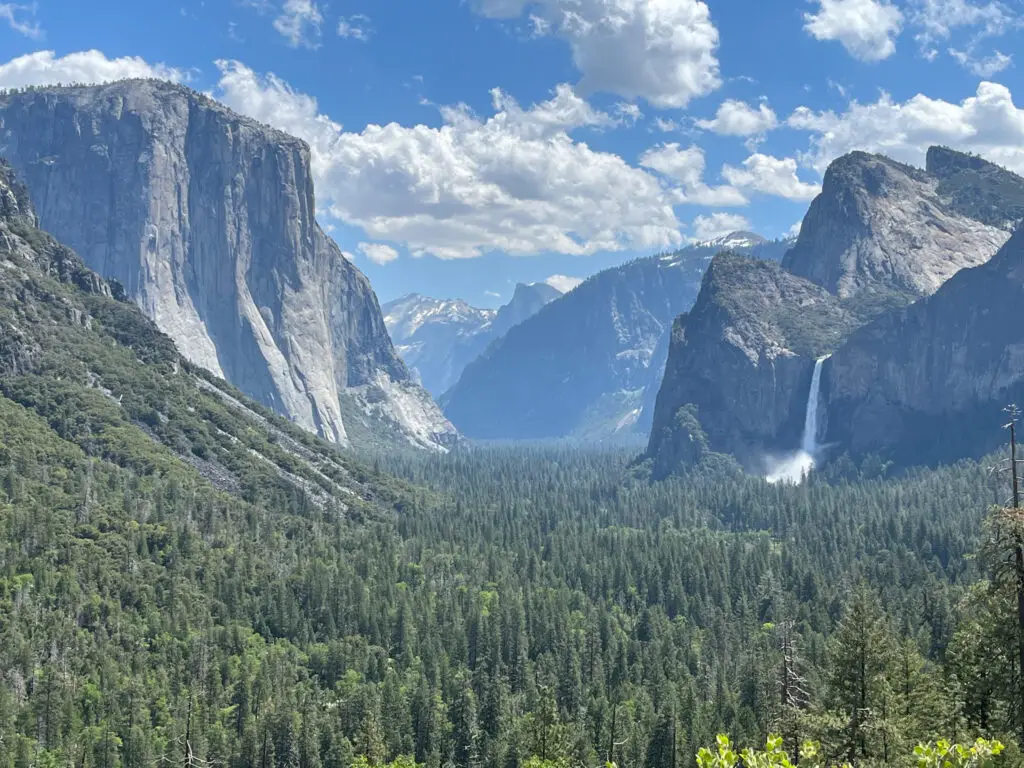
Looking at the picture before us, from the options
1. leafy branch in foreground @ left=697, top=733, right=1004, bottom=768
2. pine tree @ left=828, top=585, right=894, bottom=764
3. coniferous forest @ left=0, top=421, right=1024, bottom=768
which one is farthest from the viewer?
coniferous forest @ left=0, top=421, right=1024, bottom=768

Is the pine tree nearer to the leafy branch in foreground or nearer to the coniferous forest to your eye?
the coniferous forest

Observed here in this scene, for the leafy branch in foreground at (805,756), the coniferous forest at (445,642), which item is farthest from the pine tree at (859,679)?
the leafy branch in foreground at (805,756)

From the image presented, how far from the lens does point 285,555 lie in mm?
182375

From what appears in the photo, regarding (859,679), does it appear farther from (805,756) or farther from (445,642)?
(445,642)

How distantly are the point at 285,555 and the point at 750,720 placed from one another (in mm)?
112981

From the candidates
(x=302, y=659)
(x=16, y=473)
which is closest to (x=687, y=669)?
(x=302, y=659)

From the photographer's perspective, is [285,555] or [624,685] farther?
[285,555]

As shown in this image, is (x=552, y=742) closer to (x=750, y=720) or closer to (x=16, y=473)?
(x=750, y=720)

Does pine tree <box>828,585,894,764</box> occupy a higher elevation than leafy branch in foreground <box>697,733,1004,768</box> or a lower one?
lower

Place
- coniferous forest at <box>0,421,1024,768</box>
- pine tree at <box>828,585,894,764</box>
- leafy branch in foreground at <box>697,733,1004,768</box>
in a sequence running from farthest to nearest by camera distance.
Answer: coniferous forest at <box>0,421,1024,768</box>
pine tree at <box>828,585,894,764</box>
leafy branch in foreground at <box>697,733,1004,768</box>

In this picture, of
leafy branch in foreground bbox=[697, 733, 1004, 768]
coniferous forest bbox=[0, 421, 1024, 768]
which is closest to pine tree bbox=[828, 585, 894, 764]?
coniferous forest bbox=[0, 421, 1024, 768]

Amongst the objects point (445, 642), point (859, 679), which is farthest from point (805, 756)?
point (445, 642)

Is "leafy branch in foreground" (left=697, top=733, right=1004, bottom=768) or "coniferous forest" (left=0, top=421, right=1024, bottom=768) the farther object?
"coniferous forest" (left=0, top=421, right=1024, bottom=768)

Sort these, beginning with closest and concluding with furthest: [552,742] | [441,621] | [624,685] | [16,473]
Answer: [552,742]
[624,685]
[441,621]
[16,473]
